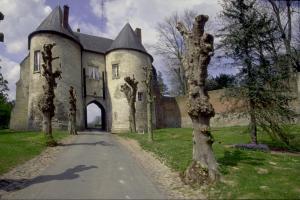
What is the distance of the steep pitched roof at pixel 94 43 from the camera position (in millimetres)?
43906

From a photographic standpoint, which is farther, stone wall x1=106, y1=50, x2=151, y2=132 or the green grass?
stone wall x1=106, y1=50, x2=151, y2=132

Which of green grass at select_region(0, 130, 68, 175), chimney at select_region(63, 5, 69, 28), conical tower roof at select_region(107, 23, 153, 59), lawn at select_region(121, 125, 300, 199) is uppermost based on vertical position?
chimney at select_region(63, 5, 69, 28)

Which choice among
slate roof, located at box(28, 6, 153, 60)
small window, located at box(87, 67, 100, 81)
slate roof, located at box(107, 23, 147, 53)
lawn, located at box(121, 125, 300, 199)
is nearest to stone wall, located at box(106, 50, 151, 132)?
slate roof, located at box(107, 23, 147, 53)

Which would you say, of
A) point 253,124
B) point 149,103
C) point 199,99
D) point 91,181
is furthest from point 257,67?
point 91,181

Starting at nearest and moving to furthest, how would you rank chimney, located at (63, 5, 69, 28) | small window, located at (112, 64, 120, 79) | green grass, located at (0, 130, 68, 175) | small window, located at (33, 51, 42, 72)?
green grass, located at (0, 130, 68, 175) → small window, located at (33, 51, 42, 72) → chimney, located at (63, 5, 69, 28) → small window, located at (112, 64, 120, 79)

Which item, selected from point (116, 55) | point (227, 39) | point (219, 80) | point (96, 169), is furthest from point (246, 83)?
point (219, 80)

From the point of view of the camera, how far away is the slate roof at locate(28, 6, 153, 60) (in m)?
37.3

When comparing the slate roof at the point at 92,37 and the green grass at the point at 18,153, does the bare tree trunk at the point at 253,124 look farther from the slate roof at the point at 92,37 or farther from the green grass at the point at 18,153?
the slate roof at the point at 92,37

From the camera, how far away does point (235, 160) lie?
45.9 ft

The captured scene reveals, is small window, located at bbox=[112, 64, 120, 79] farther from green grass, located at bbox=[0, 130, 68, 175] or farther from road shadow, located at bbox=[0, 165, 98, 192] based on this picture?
road shadow, located at bbox=[0, 165, 98, 192]

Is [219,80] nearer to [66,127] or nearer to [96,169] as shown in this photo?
[66,127]

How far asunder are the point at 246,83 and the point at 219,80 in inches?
1072

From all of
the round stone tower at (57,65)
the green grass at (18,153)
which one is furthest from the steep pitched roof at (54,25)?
the green grass at (18,153)

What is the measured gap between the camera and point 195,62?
1261 centimetres
